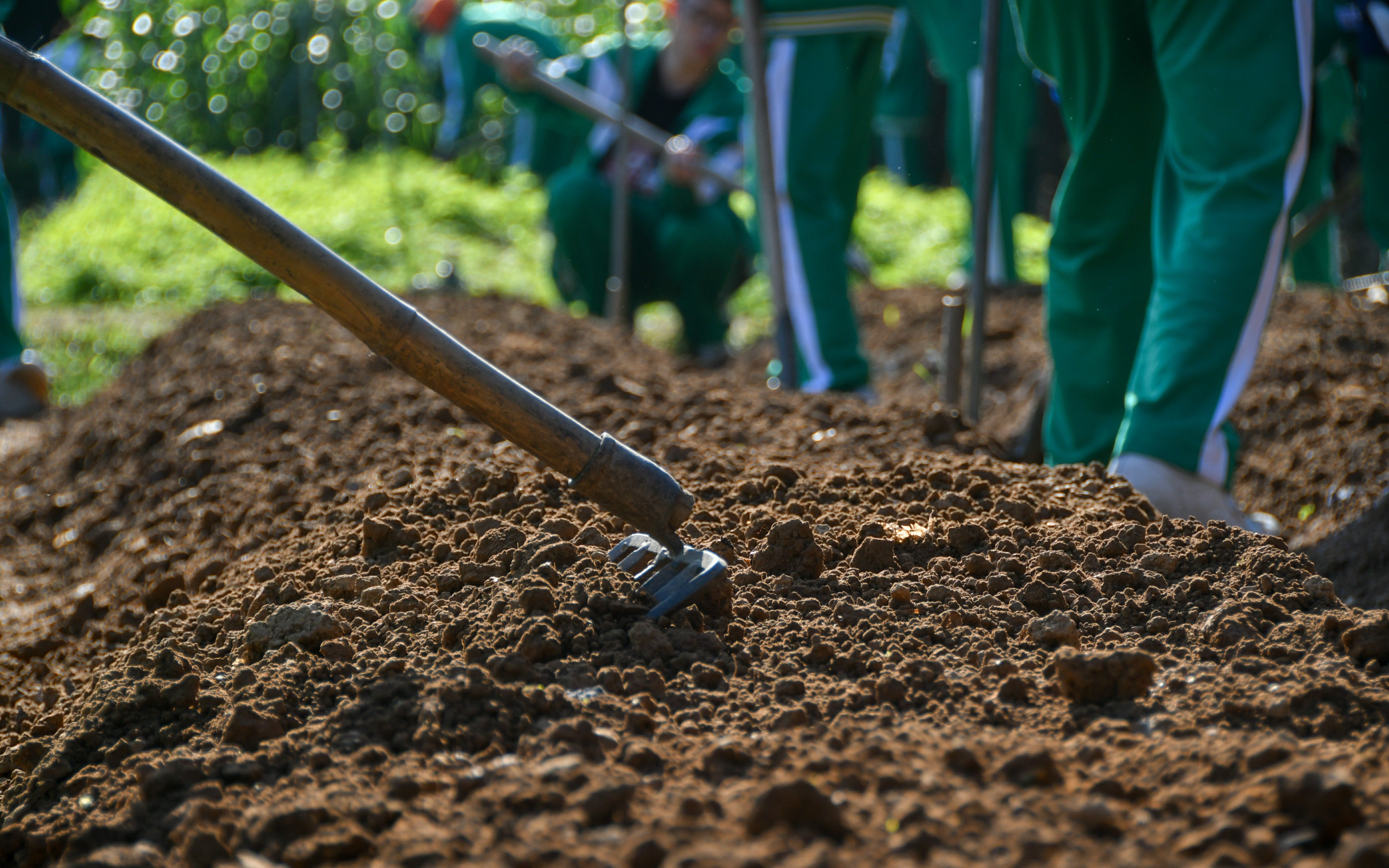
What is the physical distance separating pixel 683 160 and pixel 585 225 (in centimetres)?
74

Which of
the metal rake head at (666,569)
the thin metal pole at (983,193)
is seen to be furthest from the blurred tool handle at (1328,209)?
the metal rake head at (666,569)

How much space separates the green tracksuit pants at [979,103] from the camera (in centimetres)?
469

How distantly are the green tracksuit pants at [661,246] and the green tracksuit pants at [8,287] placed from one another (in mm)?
2310

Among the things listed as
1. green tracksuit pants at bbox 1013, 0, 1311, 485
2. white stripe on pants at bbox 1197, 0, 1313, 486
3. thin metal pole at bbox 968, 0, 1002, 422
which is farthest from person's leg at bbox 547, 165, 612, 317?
white stripe on pants at bbox 1197, 0, 1313, 486

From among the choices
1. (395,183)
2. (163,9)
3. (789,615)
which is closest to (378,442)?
(789,615)

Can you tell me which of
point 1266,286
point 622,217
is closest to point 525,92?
point 622,217

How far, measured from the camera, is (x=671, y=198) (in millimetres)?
5578

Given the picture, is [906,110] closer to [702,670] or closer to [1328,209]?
[1328,209]

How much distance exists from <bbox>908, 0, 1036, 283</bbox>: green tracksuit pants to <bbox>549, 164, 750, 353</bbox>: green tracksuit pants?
115 cm

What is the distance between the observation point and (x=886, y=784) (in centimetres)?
109

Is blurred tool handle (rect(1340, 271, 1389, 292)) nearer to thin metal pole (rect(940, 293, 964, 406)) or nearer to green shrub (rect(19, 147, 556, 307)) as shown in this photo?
thin metal pole (rect(940, 293, 964, 406))

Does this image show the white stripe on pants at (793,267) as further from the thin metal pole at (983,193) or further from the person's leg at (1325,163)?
the person's leg at (1325,163)

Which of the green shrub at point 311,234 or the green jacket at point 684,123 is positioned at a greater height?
the green jacket at point 684,123

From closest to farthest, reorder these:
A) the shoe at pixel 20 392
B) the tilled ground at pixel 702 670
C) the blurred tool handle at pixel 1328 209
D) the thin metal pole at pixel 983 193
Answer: the tilled ground at pixel 702 670 → the thin metal pole at pixel 983 193 → the shoe at pixel 20 392 → the blurred tool handle at pixel 1328 209
